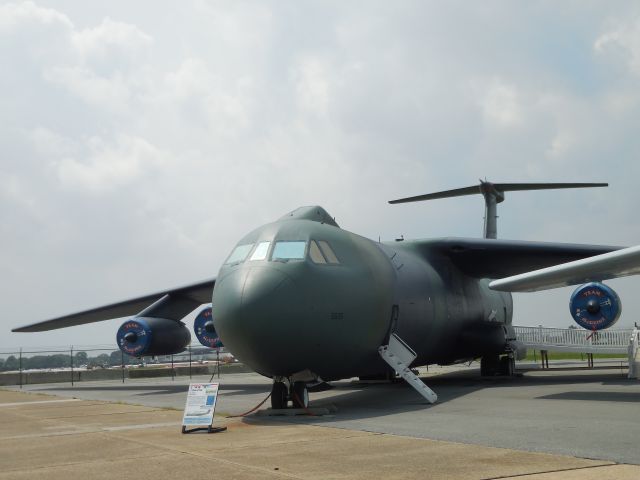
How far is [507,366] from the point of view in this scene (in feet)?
66.4

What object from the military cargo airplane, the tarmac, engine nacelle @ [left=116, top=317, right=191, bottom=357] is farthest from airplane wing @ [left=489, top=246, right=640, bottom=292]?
engine nacelle @ [left=116, top=317, right=191, bottom=357]

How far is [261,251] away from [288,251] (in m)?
0.44

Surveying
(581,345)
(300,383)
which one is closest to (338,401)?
(300,383)

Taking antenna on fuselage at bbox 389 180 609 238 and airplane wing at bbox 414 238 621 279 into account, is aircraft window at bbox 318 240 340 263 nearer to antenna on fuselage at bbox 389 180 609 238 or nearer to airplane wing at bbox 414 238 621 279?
airplane wing at bbox 414 238 621 279

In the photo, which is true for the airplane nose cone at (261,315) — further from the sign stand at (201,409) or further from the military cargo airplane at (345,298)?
the sign stand at (201,409)

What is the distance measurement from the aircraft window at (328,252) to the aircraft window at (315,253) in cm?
11

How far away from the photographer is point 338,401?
13.3m

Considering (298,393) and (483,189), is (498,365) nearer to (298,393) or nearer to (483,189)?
(483,189)

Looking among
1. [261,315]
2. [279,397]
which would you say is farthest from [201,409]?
[279,397]

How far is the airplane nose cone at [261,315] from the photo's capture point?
10.5 m

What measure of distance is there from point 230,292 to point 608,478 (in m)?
6.77

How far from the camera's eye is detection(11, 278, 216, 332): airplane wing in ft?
64.7

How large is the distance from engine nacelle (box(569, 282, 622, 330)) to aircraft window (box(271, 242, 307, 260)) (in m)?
8.92

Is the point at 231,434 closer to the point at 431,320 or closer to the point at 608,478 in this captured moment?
the point at 608,478
